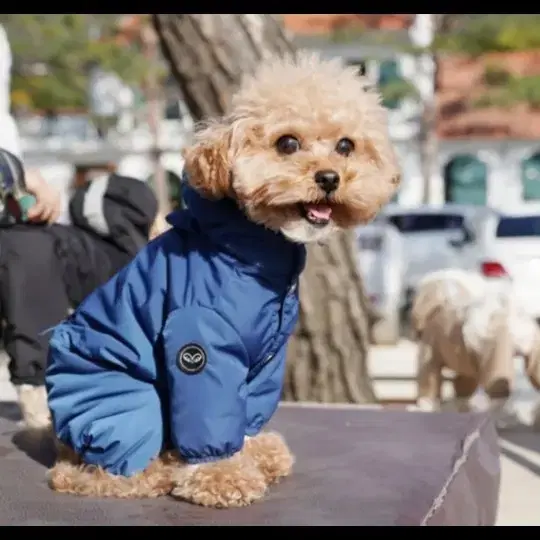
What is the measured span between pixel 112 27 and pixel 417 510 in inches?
778

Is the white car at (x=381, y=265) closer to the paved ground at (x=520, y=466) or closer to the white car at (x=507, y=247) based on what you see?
the white car at (x=507, y=247)

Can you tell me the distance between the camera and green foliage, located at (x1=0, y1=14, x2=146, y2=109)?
19766mm

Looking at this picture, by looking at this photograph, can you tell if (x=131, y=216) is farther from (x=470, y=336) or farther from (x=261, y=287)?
(x=470, y=336)

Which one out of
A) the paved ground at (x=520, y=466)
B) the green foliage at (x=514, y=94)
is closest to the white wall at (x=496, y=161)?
the green foliage at (x=514, y=94)

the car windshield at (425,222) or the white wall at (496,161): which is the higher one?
the white wall at (496,161)

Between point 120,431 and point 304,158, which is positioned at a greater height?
point 304,158

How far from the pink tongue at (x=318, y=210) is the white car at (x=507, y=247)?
756 centimetres

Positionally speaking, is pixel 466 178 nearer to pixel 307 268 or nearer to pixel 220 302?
pixel 307 268

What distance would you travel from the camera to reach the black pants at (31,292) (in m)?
3.18

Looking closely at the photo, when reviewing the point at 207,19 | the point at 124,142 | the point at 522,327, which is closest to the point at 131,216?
the point at 207,19

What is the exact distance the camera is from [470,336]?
463cm

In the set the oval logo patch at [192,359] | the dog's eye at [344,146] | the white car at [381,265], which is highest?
the dog's eye at [344,146]

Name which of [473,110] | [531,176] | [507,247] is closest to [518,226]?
[507,247]

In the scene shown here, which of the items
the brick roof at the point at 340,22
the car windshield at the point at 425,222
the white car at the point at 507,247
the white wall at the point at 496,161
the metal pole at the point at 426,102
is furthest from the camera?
the white wall at the point at 496,161
